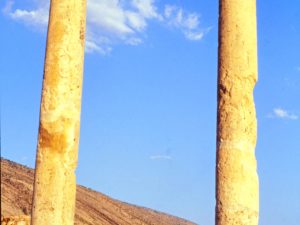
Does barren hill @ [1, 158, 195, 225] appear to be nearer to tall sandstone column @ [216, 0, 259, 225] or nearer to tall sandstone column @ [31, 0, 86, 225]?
tall sandstone column @ [31, 0, 86, 225]

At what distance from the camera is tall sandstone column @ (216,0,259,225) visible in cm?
1453

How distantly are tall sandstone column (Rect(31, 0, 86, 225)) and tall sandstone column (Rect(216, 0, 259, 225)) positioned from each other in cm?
409

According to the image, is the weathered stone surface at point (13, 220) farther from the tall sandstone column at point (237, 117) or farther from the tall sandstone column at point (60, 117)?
the tall sandstone column at point (237, 117)

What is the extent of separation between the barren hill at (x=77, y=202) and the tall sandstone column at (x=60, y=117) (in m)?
24.3

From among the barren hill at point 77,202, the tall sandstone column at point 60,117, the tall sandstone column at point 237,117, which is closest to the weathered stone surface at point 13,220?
the tall sandstone column at point 60,117

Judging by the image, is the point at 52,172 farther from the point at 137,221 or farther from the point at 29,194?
the point at 137,221

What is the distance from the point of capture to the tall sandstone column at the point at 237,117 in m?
14.5

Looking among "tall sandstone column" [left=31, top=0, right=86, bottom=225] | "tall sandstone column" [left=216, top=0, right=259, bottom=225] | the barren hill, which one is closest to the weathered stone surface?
"tall sandstone column" [left=31, top=0, right=86, bottom=225]

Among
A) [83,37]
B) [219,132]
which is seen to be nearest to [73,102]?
[83,37]

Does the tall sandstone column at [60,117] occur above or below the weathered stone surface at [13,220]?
above

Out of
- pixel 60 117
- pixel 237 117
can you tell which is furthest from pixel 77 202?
pixel 237 117

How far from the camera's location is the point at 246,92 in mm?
15352

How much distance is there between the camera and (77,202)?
172 feet

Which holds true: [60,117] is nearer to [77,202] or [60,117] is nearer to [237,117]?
[237,117]
